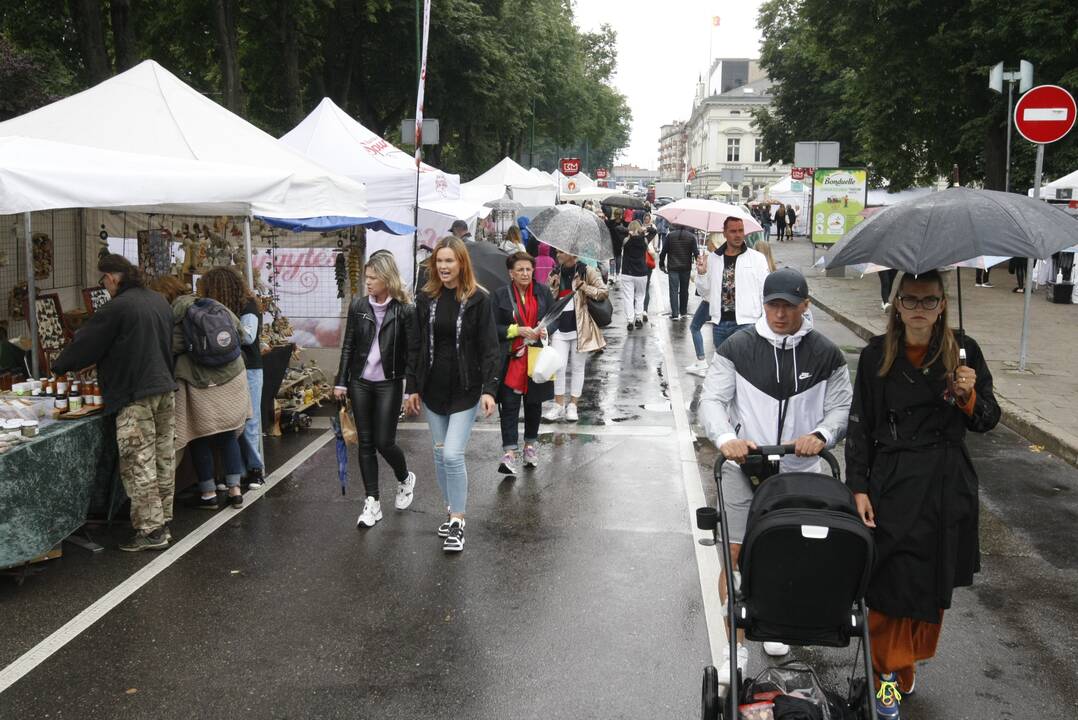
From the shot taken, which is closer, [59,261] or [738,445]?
[738,445]

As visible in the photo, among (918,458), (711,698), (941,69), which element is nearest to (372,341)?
(711,698)

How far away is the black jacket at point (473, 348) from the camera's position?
5.87m

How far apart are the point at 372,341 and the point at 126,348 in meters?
1.45

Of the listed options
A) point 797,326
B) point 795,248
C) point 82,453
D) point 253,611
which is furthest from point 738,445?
point 795,248

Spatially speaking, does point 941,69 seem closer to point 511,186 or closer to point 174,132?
point 511,186

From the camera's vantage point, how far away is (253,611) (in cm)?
509

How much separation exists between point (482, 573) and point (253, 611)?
4.19ft

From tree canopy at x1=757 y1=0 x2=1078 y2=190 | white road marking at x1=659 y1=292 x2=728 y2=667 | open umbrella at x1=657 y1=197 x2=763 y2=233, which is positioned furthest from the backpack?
tree canopy at x1=757 y1=0 x2=1078 y2=190

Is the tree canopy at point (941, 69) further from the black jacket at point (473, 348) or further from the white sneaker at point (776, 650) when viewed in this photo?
the white sneaker at point (776, 650)

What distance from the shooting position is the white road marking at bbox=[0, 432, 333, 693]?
446 centimetres

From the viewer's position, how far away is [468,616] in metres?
5.02

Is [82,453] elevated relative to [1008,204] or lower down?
lower down

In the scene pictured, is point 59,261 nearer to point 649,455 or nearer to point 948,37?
point 649,455

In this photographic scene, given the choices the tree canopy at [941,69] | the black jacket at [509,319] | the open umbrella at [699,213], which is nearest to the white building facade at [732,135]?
the tree canopy at [941,69]
